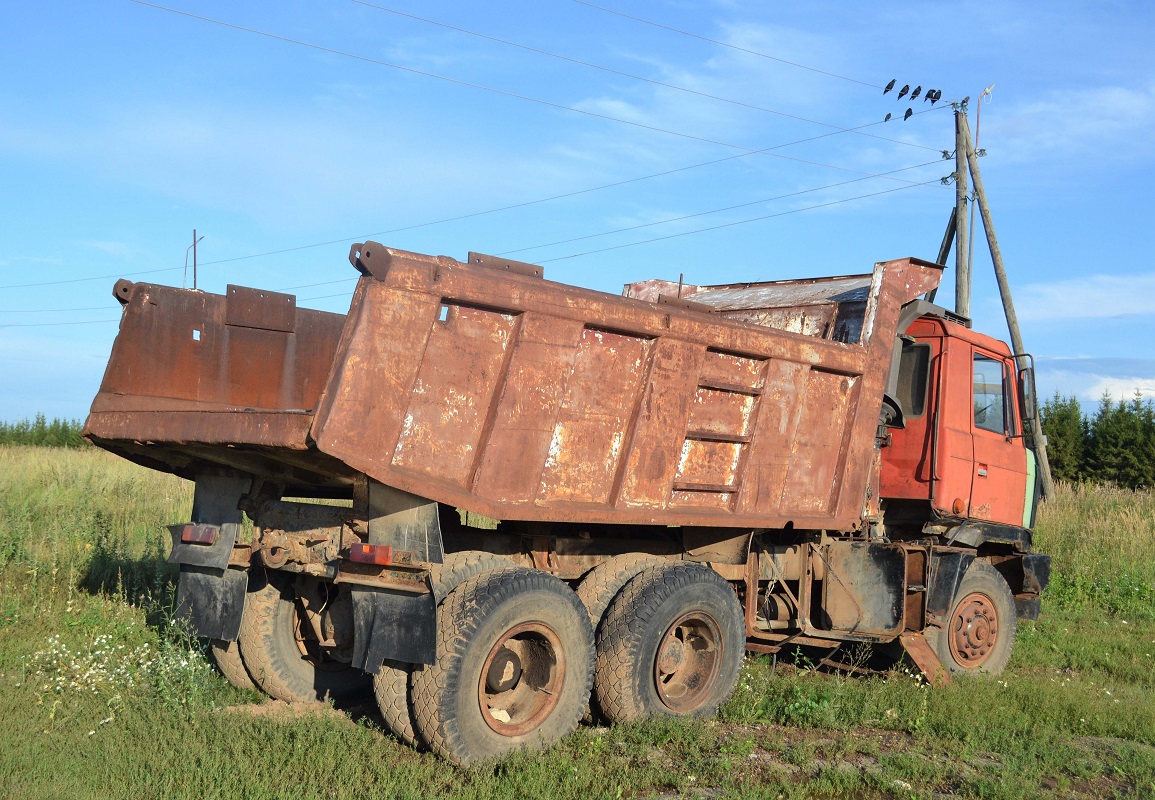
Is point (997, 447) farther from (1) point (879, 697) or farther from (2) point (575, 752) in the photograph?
(2) point (575, 752)

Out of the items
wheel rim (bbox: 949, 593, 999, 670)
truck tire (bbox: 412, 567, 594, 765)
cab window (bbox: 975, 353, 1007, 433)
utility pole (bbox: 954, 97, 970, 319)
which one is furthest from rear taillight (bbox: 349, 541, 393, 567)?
utility pole (bbox: 954, 97, 970, 319)

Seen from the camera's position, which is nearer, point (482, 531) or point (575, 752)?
point (575, 752)

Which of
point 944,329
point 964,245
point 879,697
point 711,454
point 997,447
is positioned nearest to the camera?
point 711,454

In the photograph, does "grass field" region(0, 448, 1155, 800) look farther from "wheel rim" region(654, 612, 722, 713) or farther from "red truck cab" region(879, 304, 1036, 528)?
"red truck cab" region(879, 304, 1036, 528)

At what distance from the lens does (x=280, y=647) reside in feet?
18.8

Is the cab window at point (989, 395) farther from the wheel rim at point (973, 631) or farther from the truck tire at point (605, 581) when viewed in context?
the truck tire at point (605, 581)

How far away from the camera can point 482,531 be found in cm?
550

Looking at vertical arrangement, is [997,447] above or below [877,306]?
below

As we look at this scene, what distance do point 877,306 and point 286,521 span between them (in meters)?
4.00

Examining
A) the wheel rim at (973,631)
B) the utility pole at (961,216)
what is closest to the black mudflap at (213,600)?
the wheel rim at (973,631)

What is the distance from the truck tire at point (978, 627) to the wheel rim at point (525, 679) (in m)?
3.71

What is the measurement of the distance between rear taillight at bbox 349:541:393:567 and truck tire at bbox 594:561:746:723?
56.3 inches

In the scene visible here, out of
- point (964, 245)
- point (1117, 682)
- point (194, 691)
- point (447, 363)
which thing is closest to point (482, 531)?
point (447, 363)

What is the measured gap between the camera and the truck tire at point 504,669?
14.8 ft
